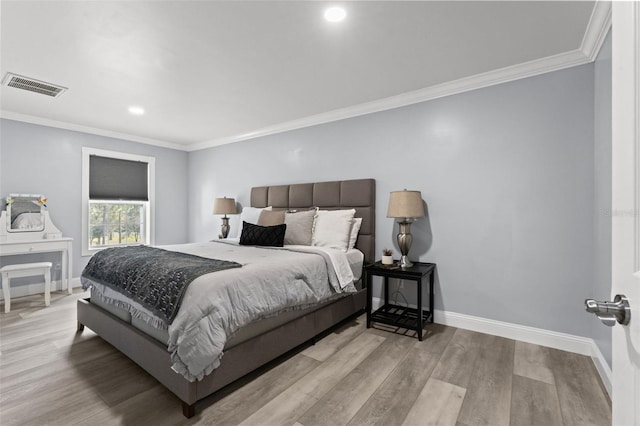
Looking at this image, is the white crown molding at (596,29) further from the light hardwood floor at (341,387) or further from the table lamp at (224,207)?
the table lamp at (224,207)

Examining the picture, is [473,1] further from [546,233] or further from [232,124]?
[232,124]

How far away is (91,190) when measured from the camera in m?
4.78

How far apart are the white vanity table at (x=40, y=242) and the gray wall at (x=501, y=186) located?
392 cm

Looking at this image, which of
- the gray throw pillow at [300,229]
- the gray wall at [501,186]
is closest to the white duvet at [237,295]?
→ the gray throw pillow at [300,229]

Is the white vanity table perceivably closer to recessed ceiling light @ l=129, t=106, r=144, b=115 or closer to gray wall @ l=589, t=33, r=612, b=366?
recessed ceiling light @ l=129, t=106, r=144, b=115

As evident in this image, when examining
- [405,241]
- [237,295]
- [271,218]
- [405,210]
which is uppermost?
[405,210]

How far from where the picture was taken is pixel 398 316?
3.18 m

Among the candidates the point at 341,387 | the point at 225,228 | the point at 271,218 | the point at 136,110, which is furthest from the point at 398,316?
the point at 136,110

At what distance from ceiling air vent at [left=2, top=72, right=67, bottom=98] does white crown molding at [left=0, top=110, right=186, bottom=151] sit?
3.96 ft

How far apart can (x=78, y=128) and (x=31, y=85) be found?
1589mm

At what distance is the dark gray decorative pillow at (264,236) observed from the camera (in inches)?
133

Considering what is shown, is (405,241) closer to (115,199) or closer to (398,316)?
(398,316)

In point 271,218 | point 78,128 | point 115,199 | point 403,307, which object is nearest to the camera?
point 403,307

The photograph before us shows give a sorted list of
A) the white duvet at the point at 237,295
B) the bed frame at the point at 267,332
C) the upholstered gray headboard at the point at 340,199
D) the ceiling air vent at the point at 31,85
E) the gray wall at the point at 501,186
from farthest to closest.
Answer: the upholstered gray headboard at the point at 340,199 < the ceiling air vent at the point at 31,85 < the gray wall at the point at 501,186 < the bed frame at the point at 267,332 < the white duvet at the point at 237,295
